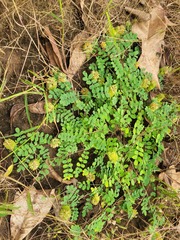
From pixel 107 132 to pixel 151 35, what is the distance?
66 centimetres

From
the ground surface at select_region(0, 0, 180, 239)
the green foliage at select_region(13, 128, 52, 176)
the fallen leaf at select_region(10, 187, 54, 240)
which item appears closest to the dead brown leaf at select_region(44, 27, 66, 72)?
the ground surface at select_region(0, 0, 180, 239)

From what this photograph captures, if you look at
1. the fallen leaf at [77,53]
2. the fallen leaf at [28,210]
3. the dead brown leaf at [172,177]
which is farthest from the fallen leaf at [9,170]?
the dead brown leaf at [172,177]

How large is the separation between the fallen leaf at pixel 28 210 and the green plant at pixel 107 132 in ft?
0.39

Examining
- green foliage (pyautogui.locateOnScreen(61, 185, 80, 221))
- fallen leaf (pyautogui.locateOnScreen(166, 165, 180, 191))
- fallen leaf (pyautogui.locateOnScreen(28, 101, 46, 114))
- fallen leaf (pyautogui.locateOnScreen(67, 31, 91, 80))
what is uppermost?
fallen leaf (pyautogui.locateOnScreen(67, 31, 91, 80))

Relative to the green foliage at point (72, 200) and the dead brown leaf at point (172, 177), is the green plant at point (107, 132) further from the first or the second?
the dead brown leaf at point (172, 177)

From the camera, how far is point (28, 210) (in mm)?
2086

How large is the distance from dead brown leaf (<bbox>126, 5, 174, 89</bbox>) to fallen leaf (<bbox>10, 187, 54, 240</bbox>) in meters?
0.95

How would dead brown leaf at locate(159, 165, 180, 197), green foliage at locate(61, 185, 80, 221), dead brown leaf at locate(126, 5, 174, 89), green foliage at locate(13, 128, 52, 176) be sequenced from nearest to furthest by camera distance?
1. green foliage at locate(13, 128, 52, 176)
2. green foliage at locate(61, 185, 80, 221)
3. dead brown leaf at locate(126, 5, 174, 89)
4. dead brown leaf at locate(159, 165, 180, 197)

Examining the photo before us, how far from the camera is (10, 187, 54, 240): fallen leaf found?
207 cm

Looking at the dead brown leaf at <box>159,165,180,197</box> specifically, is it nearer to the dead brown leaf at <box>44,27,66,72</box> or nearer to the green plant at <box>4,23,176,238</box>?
the green plant at <box>4,23,176,238</box>

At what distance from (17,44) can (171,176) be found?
4.19 feet

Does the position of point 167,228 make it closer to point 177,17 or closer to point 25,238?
point 25,238

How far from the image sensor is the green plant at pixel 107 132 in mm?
2102

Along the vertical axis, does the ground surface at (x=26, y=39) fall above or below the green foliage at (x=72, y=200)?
above
